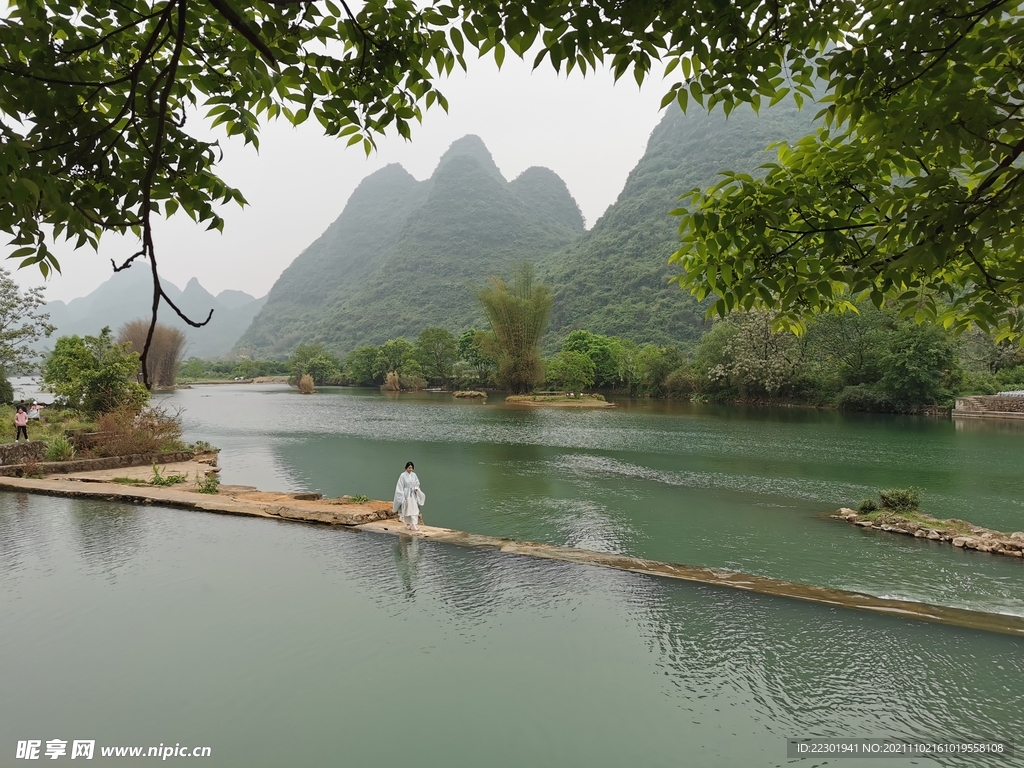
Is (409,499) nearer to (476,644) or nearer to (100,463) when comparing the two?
(476,644)

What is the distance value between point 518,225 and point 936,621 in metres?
149

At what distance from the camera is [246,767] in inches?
146

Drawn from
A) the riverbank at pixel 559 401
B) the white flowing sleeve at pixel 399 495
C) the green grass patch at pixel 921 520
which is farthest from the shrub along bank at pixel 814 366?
the white flowing sleeve at pixel 399 495

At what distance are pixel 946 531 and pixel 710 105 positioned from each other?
38.6 feet

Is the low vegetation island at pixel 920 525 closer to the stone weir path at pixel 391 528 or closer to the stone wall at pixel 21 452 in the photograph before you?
the stone weir path at pixel 391 528

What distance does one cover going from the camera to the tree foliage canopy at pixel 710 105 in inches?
78.3

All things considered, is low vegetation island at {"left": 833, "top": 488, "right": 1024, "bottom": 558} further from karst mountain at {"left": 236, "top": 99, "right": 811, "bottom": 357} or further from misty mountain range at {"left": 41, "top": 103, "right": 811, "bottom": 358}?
misty mountain range at {"left": 41, "top": 103, "right": 811, "bottom": 358}

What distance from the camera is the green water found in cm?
415

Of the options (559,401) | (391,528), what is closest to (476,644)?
(391,528)

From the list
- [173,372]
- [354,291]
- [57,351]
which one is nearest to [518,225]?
[354,291]

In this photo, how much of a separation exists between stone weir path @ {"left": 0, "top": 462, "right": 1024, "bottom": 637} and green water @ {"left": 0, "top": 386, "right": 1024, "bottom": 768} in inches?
12.1

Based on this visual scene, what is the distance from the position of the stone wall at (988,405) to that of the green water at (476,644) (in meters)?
30.4

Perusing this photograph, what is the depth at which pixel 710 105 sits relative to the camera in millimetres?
2496

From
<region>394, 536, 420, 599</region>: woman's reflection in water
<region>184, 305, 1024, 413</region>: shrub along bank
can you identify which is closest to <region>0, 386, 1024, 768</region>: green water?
<region>394, 536, 420, 599</region>: woman's reflection in water
